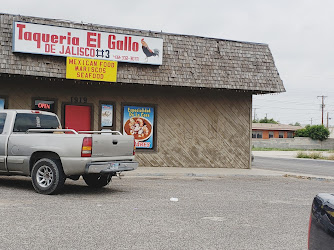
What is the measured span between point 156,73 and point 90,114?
3097 millimetres

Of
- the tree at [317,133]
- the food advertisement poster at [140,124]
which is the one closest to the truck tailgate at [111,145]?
the food advertisement poster at [140,124]

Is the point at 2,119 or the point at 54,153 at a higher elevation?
the point at 2,119

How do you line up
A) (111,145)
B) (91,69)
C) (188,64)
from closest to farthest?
(111,145), (91,69), (188,64)

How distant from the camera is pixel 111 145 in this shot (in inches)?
411

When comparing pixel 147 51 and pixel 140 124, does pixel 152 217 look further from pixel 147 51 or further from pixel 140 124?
pixel 140 124

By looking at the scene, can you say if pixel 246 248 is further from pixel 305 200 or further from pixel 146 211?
pixel 305 200

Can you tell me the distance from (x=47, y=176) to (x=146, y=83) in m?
7.57

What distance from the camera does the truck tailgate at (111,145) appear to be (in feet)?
33.2

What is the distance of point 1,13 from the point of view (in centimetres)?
1612

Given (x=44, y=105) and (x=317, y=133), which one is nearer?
(x=44, y=105)

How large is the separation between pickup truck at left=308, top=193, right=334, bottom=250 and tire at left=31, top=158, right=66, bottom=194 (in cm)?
746

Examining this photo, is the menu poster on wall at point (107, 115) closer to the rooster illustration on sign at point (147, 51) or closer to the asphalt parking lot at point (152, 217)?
the rooster illustration on sign at point (147, 51)

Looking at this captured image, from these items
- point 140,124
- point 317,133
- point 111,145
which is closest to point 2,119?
point 111,145

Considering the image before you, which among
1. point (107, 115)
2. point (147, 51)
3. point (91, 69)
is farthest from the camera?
point (107, 115)
